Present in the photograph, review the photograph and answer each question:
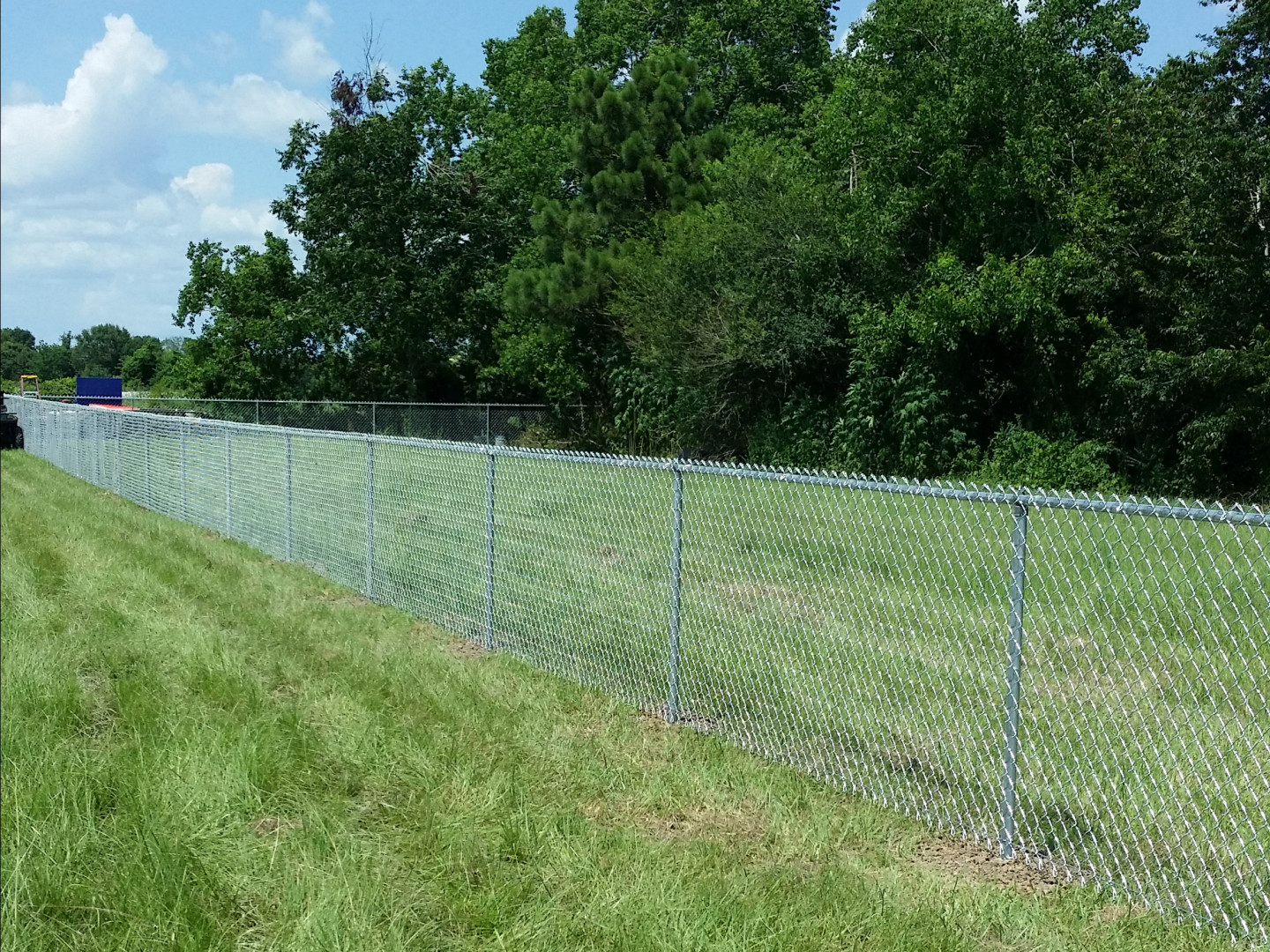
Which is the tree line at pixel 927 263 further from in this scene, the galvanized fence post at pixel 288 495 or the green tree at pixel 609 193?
the galvanized fence post at pixel 288 495

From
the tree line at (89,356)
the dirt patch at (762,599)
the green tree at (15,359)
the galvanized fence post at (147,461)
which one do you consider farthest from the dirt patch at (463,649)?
the green tree at (15,359)

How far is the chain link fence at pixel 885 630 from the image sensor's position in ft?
13.1

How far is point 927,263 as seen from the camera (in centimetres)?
1984

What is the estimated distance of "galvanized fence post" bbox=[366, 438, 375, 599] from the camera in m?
8.80

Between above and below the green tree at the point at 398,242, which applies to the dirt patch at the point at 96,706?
below

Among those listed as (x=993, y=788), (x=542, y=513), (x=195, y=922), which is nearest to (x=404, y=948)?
(x=195, y=922)

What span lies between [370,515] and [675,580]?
409 cm

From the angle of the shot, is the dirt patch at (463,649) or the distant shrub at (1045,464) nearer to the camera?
the dirt patch at (463,649)

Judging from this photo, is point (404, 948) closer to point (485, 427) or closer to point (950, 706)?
point (950, 706)

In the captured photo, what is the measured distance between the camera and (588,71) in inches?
1074

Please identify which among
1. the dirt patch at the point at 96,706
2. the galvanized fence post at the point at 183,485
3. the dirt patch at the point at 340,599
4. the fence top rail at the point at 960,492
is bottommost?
the dirt patch at the point at 340,599

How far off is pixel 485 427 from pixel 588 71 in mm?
9938

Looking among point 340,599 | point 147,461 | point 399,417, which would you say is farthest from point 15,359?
point 340,599

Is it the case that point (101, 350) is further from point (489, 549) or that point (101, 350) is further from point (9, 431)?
point (489, 549)
